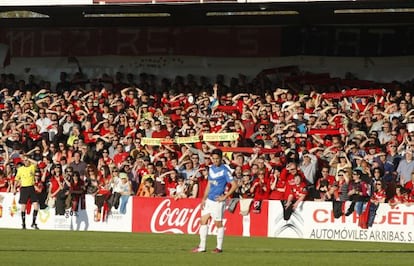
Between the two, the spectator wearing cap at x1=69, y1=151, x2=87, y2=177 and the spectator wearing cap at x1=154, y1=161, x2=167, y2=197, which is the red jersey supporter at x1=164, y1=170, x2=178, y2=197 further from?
A: the spectator wearing cap at x1=69, y1=151, x2=87, y2=177

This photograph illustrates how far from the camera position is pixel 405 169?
28.8m

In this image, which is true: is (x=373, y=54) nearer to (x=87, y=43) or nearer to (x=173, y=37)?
(x=173, y=37)

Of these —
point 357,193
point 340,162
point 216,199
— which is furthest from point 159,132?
point 216,199

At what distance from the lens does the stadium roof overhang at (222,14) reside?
3297 cm

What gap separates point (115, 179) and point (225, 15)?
9.09m

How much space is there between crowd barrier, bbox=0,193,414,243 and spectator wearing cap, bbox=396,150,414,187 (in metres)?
1.32

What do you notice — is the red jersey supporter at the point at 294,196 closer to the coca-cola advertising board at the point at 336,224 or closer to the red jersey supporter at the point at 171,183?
the coca-cola advertising board at the point at 336,224

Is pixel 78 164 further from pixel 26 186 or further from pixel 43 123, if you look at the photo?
pixel 43 123

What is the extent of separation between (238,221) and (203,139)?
13.5ft

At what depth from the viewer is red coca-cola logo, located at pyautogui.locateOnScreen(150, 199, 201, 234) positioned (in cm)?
2983

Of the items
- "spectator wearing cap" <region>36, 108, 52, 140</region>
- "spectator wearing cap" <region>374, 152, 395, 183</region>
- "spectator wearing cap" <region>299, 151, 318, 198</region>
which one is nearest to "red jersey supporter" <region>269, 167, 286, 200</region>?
"spectator wearing cap" <region>299, 151, 318, 198</region>

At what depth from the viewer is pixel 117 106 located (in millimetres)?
35562

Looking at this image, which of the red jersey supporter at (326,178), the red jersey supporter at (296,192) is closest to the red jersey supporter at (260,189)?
the red jersey supporter at (296,192)

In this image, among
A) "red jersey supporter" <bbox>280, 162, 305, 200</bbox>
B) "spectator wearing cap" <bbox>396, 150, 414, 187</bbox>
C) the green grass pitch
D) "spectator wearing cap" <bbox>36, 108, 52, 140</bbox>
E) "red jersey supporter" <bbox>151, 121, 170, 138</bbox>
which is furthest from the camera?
"spectator wearing cap" <bbox>36, 108, 52, 140</bbox>
